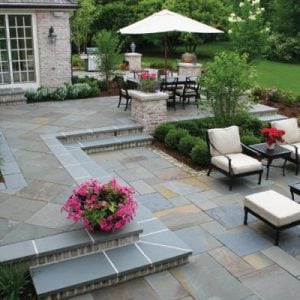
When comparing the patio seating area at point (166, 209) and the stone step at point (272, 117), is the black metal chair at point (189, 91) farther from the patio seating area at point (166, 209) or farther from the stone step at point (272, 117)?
the patio seating area at point (166, 209)

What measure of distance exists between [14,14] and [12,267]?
10493 mm

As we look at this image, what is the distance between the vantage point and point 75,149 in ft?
29.5

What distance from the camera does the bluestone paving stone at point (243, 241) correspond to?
5523 mm

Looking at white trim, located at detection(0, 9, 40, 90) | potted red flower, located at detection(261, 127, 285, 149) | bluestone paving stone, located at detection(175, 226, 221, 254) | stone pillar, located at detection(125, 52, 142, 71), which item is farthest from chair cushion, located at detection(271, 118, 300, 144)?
stone pillar, located at detection(125, 52, 142, 71)

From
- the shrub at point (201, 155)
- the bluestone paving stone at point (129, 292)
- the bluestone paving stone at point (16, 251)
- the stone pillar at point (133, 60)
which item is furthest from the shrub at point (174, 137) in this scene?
the stone pillar at point (133, 60)

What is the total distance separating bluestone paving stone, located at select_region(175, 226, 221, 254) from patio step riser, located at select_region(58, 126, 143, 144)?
4.46 metres

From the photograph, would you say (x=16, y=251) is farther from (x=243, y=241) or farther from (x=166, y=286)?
(x=243, y=241)

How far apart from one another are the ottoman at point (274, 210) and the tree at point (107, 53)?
33.1ft

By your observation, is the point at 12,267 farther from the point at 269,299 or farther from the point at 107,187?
the point at 269,299

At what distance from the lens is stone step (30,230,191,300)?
4.48 m

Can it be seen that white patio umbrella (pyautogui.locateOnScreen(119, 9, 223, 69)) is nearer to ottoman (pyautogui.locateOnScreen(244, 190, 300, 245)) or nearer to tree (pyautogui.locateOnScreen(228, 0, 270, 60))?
tree (pyautogui.locateOnScreen(228, 0, 270, 60))

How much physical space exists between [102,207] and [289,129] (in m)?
5.29

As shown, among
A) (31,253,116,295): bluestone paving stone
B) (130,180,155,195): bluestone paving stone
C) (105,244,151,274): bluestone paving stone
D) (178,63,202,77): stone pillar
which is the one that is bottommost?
(130,180,155,195): bluestone paving stone

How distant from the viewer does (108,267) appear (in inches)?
189
